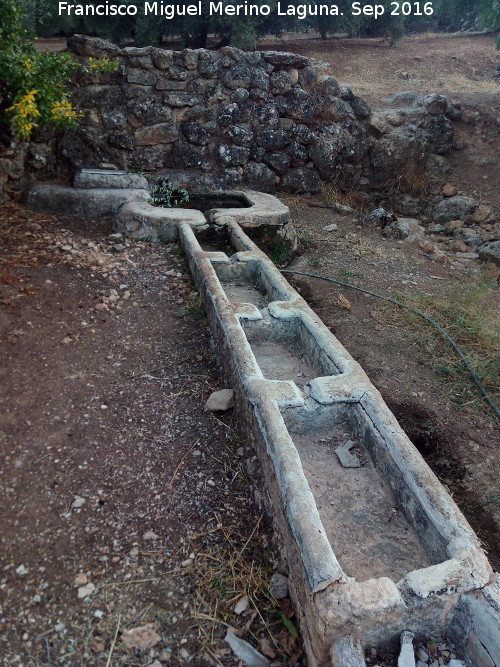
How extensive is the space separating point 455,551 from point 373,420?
889 mm

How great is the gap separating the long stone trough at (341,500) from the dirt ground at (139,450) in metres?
0.28

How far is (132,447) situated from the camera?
314 centimetres

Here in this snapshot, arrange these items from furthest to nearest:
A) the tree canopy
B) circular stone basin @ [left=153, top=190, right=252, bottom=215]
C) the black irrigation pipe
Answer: the tree canopy
circular stone basin @ [left=153, top=190, right=252, bottom=215]
the black irrigation pipe

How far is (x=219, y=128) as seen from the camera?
24.3 feet

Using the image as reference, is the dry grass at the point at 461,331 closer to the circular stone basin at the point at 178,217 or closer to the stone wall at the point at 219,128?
the circular stone basin at the point at 178,217

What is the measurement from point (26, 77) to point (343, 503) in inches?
187

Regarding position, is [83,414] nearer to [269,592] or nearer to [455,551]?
[269,592]

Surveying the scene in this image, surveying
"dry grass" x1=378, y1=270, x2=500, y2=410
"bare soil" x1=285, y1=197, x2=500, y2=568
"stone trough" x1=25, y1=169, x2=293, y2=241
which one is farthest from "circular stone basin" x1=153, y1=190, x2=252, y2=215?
"dry grass" x1=378, y1=270, x2=500, y2=410

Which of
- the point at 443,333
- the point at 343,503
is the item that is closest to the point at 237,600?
the point at 343,503

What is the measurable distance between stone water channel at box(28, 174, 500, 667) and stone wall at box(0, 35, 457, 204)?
3.29m

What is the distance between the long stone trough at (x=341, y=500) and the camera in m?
2.00

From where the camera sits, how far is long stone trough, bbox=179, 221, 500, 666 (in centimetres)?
200

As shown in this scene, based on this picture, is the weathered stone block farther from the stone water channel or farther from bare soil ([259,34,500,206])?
A: bare soil ([259,34,500,206])

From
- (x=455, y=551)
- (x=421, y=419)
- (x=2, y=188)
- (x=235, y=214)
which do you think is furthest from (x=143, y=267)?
(x=455, y=551)
